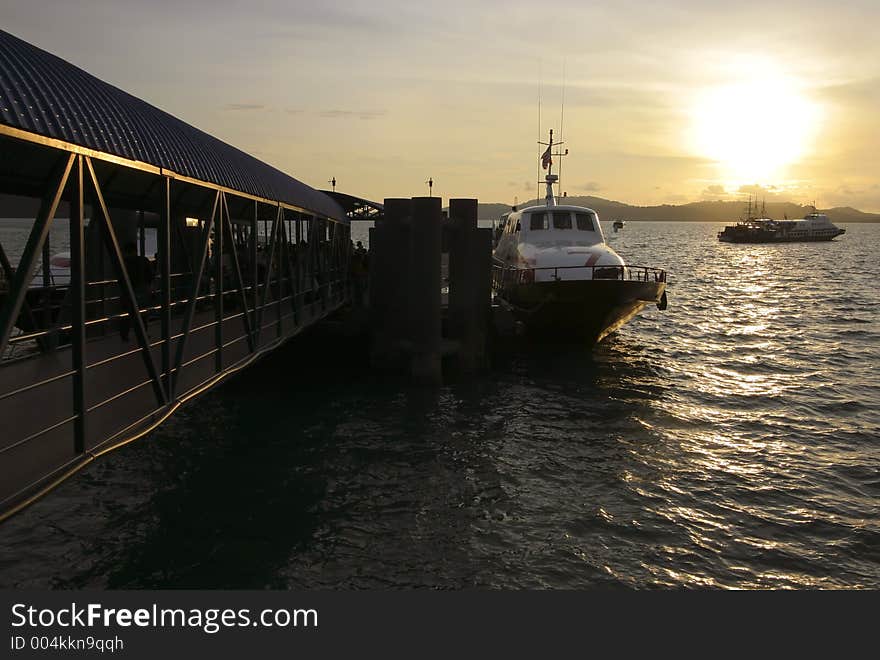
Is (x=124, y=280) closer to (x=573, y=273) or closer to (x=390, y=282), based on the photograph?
(x=390, y=282)

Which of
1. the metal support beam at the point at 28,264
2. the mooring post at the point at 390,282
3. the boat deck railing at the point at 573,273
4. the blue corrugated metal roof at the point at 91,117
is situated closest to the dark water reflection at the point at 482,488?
the mooring post at the point at 390,282

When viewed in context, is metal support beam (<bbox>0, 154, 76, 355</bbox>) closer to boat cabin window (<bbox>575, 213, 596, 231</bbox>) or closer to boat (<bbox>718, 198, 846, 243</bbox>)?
boat cabin window (<bbox>575, 213, 596, 231</bbox>)

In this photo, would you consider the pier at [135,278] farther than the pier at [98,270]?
Yes

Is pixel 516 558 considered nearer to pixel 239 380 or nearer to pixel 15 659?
pixel 15 659

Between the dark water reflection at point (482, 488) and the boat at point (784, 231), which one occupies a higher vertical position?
the boat at point (784, 231)

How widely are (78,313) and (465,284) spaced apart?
13364 millimetres

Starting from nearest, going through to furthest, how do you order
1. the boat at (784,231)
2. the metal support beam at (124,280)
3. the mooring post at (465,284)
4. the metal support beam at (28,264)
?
the metal support beam at (28,264) < the metal support beam at (124,280) < the mooring post at (465,284) < the boat at (784,231)

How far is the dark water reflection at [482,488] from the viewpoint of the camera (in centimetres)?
925

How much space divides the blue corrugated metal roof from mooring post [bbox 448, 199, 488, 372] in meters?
8.59

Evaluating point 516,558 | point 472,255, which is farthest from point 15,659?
point 472,255

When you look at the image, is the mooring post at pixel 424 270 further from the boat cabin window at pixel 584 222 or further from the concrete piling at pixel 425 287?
the boat cabin window at pixel 584 222

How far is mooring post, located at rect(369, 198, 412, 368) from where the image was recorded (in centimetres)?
1822

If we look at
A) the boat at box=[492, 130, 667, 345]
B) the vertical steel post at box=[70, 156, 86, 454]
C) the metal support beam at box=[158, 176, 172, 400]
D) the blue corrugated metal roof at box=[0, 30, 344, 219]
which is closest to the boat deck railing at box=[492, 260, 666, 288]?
the boat at box=[492, 130, 667, 345]

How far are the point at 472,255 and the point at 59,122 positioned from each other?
13.8 m
